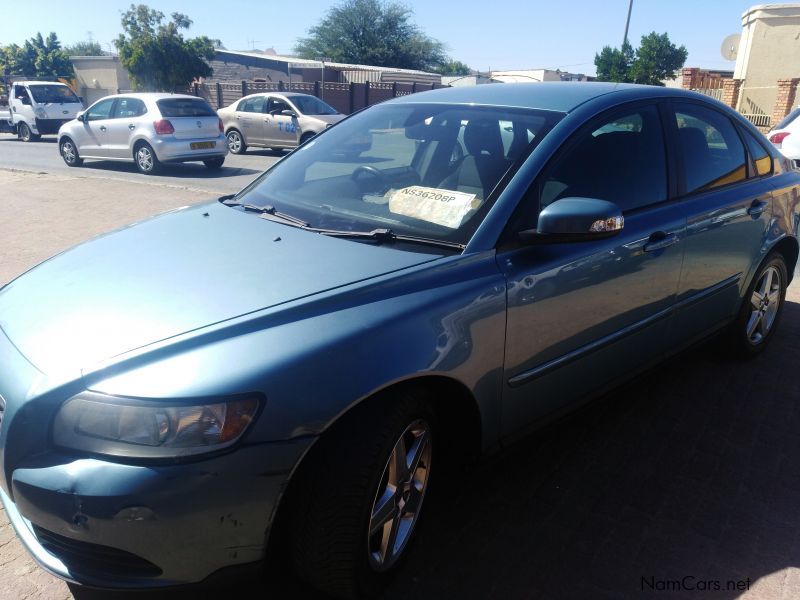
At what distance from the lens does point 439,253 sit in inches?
96.9

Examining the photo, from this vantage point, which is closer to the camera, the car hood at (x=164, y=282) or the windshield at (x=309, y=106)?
the car hood at (x=164, y=282)

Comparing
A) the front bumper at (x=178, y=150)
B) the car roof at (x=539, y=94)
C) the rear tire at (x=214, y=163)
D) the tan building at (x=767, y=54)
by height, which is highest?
the tan building at (x=767, y=54)

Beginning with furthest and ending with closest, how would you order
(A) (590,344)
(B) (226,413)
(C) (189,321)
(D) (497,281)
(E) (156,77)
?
(E) (156,77) → (A) (590,344) → (D) (497,281) → (C) (189,321) → (B) (226,413)

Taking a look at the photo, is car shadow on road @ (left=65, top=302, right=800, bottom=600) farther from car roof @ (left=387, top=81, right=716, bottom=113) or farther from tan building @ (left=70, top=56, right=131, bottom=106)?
tan building @ (left=70, top=56, right=131, bottom=106)

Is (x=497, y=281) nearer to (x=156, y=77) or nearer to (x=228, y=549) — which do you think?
(x=228, y=549)

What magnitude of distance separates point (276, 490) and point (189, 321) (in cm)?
58

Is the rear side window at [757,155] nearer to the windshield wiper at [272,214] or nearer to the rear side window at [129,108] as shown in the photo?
the windshield wiper at [272,214]

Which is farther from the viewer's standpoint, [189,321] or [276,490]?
[189,321]

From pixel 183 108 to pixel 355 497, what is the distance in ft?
42.7

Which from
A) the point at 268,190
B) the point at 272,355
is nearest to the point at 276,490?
the point at 272,355

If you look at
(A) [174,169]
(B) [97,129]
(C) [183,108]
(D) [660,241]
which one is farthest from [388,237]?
(B) [97,129]

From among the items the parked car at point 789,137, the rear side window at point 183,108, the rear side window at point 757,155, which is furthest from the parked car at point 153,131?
the rear side window at point 757,155

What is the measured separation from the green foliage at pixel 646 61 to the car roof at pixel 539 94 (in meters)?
49.8

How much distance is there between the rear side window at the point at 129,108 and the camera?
13.5 metres
